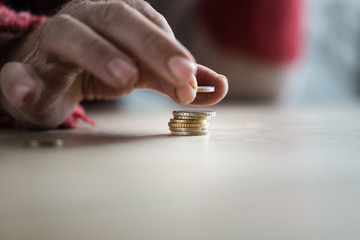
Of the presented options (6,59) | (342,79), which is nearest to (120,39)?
(6,59)

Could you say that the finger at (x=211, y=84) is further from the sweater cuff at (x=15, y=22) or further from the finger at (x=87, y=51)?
the sweater cuff at (x=15, y=22)

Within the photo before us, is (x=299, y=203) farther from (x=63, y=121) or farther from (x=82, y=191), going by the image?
(x=63, y=121)

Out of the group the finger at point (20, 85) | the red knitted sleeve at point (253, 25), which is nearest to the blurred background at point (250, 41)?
the red knitted sleeve at point (253, 25)

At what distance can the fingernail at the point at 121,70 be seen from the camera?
0.40 meters

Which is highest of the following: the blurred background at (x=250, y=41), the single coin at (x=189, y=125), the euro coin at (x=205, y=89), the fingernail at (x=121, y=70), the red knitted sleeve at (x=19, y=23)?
the fingernail at (x=121, y=70)

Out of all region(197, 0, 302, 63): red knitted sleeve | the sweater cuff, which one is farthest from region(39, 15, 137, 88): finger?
region(197, 0, 302, 63): red knitted sleeve

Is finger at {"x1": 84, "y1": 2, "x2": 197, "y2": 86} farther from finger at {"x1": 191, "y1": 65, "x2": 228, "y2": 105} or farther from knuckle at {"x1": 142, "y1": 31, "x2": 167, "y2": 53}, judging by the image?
finger at {"x1": 191, "y1": 65, "x2": 228, "y2": 105}

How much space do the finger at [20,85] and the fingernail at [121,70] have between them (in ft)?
0.31

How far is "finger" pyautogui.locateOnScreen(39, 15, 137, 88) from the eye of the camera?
→ 41 cm

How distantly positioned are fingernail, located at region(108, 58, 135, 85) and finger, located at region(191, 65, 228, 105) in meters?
0.17

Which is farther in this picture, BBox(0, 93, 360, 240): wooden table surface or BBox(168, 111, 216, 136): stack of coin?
BBox(168, 111, 216, 136): stack of coin

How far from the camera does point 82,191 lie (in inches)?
10.5

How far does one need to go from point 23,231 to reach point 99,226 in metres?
0.04

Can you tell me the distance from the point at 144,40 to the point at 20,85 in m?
0.13
